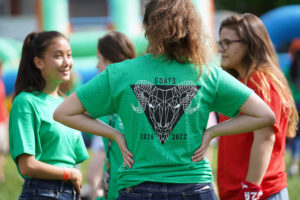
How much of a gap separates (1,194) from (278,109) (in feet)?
15.4

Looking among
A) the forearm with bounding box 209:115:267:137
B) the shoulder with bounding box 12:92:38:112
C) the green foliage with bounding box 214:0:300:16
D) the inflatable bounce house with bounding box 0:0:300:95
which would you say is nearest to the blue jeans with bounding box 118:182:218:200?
the forearm with bounding box 209:115:267:137

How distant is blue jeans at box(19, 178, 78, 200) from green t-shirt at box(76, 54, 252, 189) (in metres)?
0.69

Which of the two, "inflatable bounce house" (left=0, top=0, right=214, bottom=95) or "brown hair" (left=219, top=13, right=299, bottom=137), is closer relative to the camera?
"brown hair" (left=219, top=13, right=299, bottom=137)

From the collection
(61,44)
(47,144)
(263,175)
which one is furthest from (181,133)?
(61,44)

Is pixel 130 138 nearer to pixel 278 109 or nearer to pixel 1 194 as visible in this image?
pixel 278 109

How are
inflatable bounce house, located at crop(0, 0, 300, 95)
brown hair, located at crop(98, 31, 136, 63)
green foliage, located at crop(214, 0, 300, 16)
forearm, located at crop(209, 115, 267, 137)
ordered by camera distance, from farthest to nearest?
green foliage, located at crop(214, 0, 300, 16)
inflatable bounce house, located at crop(0, 0, 300, 95)
brown hair, located at crop(98, 31, 136, 63)
forearm, located at crop(209, 115, 267, 137)

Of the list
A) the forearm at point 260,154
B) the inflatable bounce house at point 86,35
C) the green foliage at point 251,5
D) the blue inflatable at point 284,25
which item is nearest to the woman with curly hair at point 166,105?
the forearm at point 260,154

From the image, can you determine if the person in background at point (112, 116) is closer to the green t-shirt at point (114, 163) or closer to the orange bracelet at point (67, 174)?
the green t-shirt at point (114, 163)

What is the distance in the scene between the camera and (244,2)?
774 inches

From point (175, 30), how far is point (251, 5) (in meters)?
18.4

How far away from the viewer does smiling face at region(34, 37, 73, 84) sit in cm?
292

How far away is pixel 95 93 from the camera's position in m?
2.13

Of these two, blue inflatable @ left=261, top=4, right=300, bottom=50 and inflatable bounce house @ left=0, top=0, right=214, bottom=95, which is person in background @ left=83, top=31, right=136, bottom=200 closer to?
inflatable bounce house @ left=0, top=0, right=214, bottom=95

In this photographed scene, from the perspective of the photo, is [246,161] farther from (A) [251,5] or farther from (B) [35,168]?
(A) [251,5]
